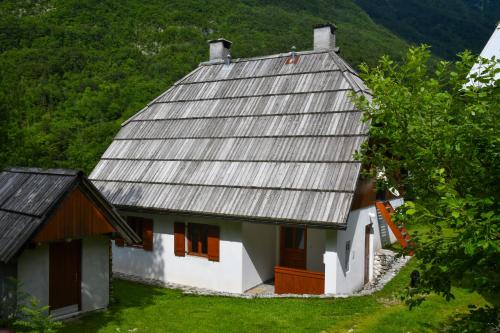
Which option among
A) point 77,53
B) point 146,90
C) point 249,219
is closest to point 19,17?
point 77,53

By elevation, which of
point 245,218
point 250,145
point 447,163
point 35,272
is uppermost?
point 250,145

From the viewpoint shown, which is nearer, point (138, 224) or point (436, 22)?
point (138, 224)

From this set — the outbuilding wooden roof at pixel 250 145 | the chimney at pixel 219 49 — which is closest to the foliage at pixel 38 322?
the outbuilding wooden roof at pixel 250 145

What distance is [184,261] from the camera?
14016 mm

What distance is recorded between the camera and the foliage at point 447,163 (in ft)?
13.5

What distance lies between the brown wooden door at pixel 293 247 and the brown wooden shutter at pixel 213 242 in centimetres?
221

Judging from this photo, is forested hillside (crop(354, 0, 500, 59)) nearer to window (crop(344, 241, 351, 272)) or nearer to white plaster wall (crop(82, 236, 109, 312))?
window (crop(344, 241, 351, 272))

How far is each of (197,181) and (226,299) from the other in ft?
12.9

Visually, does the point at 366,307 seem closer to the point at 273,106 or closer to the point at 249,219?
the point at 249,219

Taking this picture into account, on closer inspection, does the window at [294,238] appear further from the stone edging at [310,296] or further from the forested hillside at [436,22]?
the forested hillside at [436,22]

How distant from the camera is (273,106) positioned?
626 inches

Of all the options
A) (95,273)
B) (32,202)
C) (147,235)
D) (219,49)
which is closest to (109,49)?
(219,49)

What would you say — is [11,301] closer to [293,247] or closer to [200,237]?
[200,237]

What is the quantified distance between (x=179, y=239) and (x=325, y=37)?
981cm
